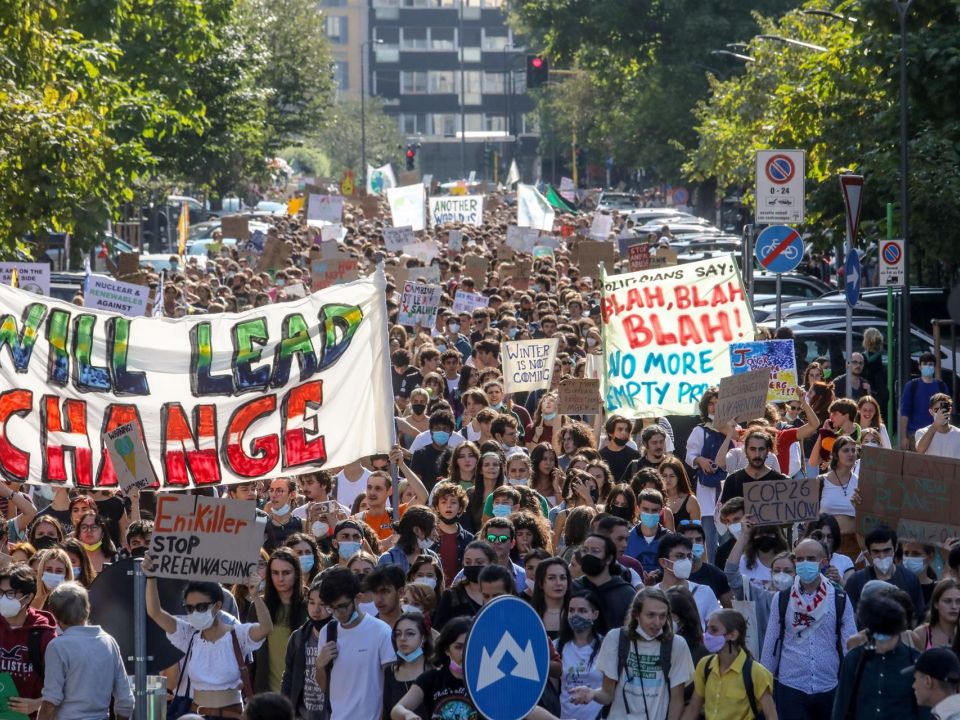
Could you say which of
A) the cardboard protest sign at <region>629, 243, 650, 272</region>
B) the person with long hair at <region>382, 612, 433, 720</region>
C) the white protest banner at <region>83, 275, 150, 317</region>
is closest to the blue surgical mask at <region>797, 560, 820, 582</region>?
the person with long hair at <region>382, 612, 433, 720</region>

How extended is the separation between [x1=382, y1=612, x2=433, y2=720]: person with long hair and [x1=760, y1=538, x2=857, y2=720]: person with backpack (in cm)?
174

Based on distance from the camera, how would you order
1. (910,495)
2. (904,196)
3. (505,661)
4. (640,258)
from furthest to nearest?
1. (640,258)
2. (904,196)
3. (910,495)
4. (505,661)

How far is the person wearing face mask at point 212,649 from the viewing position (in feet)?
28.7

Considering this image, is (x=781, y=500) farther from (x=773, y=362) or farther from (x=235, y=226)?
(x=235, y=226)

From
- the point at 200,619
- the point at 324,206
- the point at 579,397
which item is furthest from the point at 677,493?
the point at 324,206

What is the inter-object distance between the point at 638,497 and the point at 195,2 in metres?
23.8

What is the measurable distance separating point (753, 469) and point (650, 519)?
147cm

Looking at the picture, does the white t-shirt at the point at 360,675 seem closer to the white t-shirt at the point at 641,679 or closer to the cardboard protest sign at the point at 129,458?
the white t-shirt at the point at 641,679

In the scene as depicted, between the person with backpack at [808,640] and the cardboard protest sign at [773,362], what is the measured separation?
5.73 m

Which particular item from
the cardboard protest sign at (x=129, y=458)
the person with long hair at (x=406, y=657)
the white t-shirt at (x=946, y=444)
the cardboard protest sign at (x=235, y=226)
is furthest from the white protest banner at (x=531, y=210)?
the person with long hair at (x=406, y=657)

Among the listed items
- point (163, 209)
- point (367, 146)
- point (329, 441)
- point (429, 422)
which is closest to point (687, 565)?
point (329, 441)

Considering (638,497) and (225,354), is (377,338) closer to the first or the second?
(225,354)

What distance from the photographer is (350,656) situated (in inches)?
330

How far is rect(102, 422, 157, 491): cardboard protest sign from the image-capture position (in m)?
9.73
